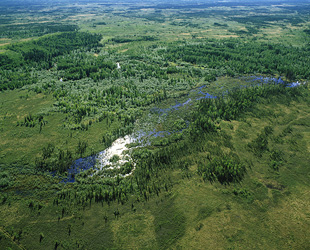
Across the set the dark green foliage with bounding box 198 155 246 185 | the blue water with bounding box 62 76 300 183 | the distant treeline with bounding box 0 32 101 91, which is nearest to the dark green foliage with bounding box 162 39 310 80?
the blue water with bounding box 62 76 300 183

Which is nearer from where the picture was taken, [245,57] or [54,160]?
[54,160]

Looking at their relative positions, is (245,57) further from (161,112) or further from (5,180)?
(5,180)

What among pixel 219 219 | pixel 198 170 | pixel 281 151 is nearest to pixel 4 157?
pixel 198 170

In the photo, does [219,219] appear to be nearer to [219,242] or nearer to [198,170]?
[219,242]

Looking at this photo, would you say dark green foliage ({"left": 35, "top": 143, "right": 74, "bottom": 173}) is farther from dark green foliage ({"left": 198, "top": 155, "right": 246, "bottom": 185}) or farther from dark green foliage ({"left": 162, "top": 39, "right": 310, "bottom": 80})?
dark green foliage ({"left": 162, "top": 39, "right": 310, "bottom": 80})

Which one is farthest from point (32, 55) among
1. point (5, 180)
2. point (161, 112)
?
point (5, 180)
